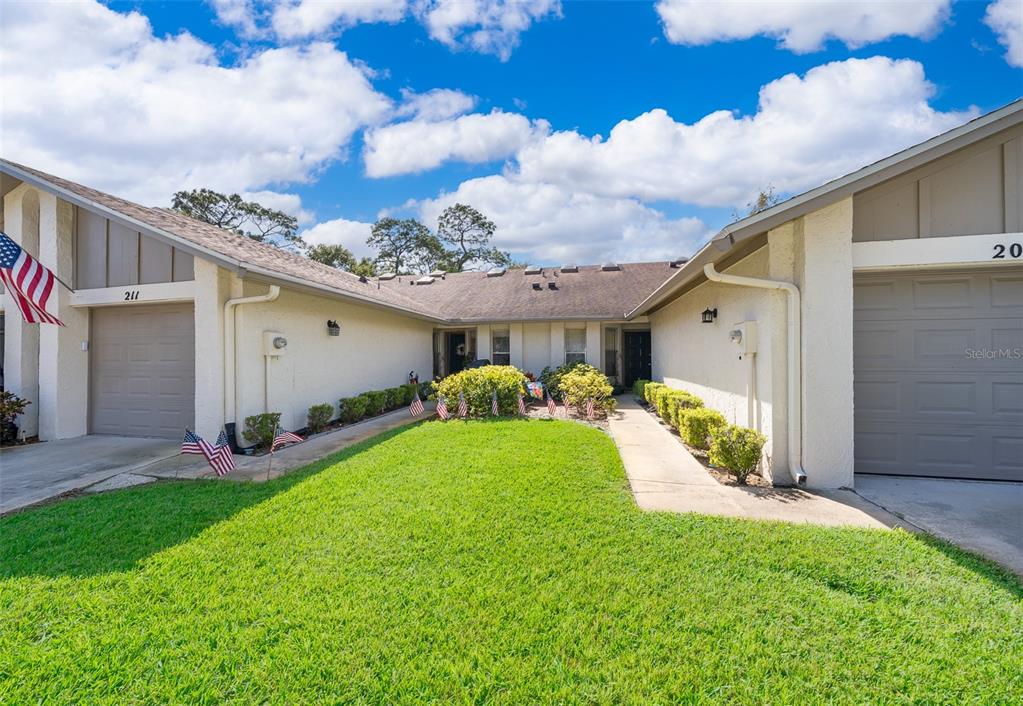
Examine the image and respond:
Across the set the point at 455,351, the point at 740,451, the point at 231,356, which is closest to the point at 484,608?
the point at 740,451

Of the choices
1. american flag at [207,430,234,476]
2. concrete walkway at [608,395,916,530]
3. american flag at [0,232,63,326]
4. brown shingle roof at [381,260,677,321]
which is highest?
brown shingle roof at [381,260,677,321]

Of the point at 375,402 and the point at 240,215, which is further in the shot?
the point at 240,215

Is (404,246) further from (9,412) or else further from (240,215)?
(9,412)

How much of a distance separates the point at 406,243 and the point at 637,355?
2763 centimetres

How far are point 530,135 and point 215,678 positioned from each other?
47.8 feet

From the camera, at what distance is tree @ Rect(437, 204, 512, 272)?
38.6m

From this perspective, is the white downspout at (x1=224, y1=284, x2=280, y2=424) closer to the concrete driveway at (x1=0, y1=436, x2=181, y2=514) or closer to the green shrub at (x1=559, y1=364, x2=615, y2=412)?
the concrete driveway at (x1=0, y1=436, x2=181, y2=514)

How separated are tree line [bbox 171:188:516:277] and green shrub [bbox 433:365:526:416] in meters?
28.0

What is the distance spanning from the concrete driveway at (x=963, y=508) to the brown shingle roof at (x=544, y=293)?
32.1 feet

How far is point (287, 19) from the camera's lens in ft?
25.7

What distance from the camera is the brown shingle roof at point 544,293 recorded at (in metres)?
15.3

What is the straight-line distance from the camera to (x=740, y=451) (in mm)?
5633

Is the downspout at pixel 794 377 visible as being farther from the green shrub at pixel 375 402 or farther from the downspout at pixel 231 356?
the green shrub at pixel 375 402

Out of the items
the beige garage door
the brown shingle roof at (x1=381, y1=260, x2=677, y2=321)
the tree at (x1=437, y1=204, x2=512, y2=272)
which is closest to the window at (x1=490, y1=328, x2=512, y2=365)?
the brown shingle roof at (x1=381, y1=260, x2=677, y2=321)
